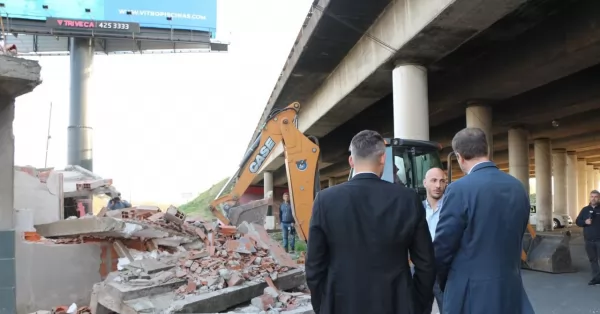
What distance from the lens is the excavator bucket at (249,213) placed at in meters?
13.1

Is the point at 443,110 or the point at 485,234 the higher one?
the point at 443,110

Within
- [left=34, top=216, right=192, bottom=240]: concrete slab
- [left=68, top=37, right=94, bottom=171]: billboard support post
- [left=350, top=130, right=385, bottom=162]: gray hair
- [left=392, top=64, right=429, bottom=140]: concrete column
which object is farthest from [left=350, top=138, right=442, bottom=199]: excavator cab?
[left=68, top=37, right=94, bottom=171]: billboard support post

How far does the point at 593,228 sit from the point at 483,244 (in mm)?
7717

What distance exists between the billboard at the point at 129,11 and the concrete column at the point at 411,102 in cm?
3093

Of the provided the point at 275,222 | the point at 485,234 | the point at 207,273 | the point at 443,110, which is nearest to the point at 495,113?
the point at 443,110

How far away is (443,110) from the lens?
60.3 feet

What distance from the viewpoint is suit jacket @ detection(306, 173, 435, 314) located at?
258 centimetres

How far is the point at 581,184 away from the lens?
39.2m

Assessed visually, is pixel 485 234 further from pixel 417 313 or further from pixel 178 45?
pixel 178 45

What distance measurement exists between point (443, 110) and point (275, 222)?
21390 mm

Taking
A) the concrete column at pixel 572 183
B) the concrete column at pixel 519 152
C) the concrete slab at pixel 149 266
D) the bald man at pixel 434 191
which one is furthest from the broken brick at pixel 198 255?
the concrete column at pixel 572 183

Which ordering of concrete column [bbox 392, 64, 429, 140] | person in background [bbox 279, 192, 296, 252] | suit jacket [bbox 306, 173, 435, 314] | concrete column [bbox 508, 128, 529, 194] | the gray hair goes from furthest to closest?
concrete column [bbox 508, 128, 529, 194] → person in background [bbox 279, 192, 296, 252] → concrete column [bbox 392, 64, 429, 140] → the gray hair → suit jacket [bbox 306, 173, 435, 314]

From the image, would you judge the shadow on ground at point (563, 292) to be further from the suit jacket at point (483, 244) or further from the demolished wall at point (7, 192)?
the demolished wall at point (7, 192)

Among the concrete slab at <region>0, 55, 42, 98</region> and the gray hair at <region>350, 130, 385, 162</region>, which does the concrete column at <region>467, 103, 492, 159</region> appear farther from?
the gray hair at <region>350, 130, 385, 162</region>
